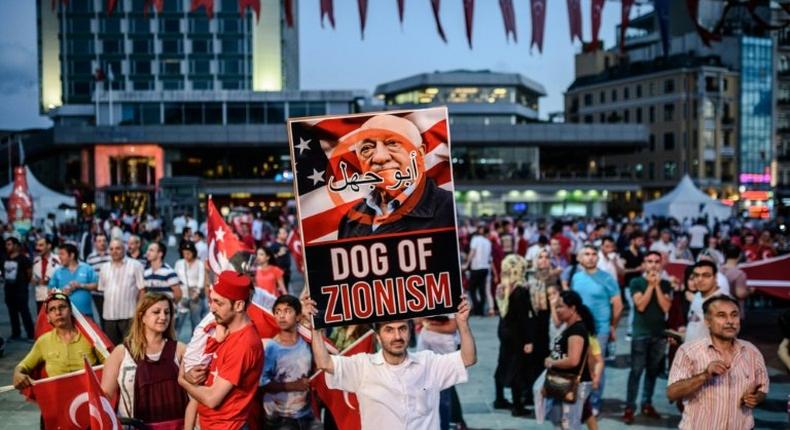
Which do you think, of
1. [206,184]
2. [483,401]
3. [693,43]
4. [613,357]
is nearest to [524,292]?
[483,401]

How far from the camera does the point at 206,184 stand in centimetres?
6494

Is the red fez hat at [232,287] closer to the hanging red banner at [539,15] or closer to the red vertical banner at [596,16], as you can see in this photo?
the hanging red banner at [539,15]

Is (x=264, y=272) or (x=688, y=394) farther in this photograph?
(x=264, y=272)

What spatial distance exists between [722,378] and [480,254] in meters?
9.96

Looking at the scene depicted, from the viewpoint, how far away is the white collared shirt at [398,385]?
13.4 feet

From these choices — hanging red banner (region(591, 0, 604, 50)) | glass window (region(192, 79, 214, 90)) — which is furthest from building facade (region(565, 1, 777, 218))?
hanging red banner (region(591, 0, 604, 50))

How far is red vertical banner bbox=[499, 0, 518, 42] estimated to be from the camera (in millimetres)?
9062

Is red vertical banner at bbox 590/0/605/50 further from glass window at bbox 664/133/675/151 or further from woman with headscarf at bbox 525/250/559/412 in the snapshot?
glass window at bbox 664/133/675/151

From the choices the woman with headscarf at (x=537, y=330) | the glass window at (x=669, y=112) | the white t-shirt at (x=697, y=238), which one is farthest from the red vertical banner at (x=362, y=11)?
the glass window at (x=669, y=112)

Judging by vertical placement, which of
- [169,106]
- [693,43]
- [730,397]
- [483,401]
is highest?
[693,43]

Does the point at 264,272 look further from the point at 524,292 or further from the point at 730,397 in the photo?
the point at 730,397

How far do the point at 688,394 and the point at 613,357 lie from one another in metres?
5.84

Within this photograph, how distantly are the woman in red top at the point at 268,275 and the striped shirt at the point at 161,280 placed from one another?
1031 millimetres

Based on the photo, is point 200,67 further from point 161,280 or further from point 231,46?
point 161,280
